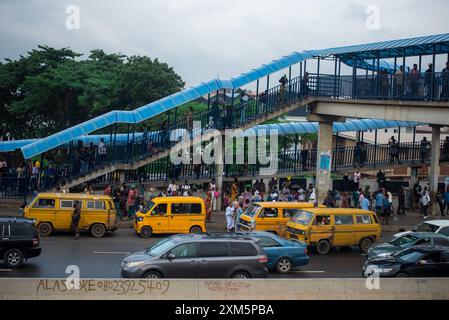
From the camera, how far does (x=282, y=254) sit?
1875 cm

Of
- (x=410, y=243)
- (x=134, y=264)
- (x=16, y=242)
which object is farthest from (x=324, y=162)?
(x=134, y=264)

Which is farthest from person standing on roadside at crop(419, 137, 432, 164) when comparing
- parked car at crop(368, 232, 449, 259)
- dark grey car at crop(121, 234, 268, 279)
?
dark grey car at crop(121, 234, 268, 279)

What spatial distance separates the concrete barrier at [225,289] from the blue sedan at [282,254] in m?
3.96

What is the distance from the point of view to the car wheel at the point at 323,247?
22.5 m

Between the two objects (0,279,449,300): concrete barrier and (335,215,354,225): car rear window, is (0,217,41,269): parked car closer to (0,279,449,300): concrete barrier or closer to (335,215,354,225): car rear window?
(0,279,449,300): concrete barrier

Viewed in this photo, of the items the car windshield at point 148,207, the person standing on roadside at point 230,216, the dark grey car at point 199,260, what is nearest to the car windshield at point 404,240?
the dark grey car at point 199,260

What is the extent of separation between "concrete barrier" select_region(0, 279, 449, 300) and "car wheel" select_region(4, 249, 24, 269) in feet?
14.4

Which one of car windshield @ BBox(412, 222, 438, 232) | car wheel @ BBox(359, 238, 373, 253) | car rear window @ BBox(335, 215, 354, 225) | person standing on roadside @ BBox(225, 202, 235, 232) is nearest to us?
car windshield @ BBox(412, 222, 438, 232)

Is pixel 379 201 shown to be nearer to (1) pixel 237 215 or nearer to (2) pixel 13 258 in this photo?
(1) pixel 237 215

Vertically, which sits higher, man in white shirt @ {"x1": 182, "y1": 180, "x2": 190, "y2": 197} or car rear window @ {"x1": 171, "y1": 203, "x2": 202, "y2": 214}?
man in white shirt @ {"x1": 182, "y1": 180, "x2": 190, "y2": 197}

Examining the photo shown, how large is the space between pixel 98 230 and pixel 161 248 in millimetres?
9038

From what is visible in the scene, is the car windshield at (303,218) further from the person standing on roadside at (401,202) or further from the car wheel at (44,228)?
the person standing on roadside at (401,202)

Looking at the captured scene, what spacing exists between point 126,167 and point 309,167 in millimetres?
11491

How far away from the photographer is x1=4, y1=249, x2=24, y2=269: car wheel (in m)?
18.1
